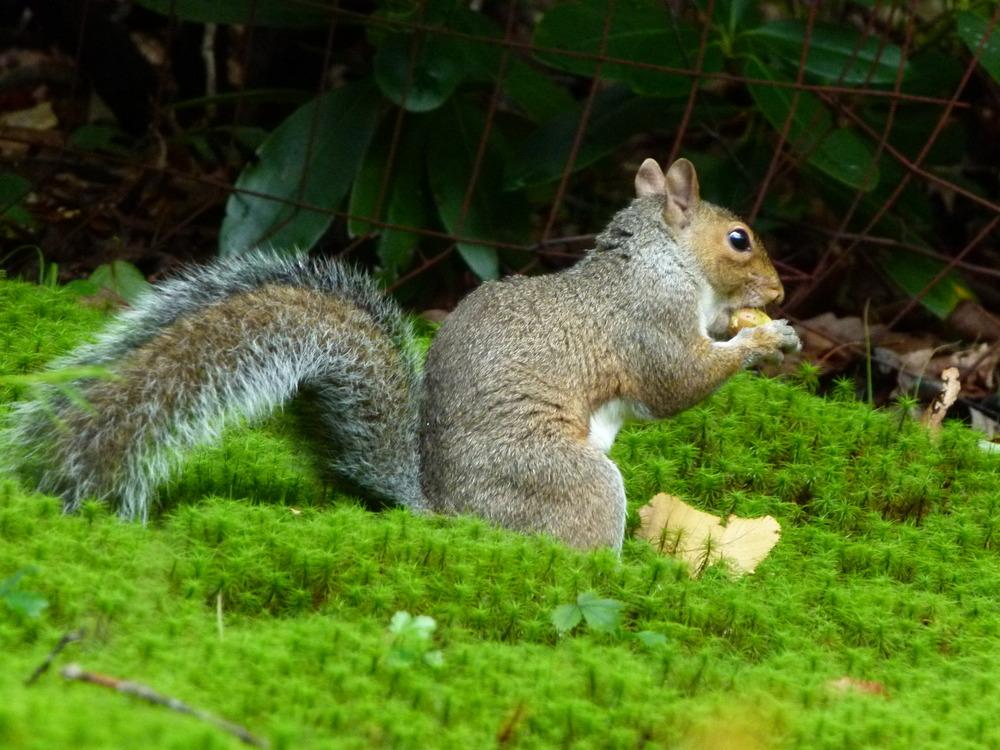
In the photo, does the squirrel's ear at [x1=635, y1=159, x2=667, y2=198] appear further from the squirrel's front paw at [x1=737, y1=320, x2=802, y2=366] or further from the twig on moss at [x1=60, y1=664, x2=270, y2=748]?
the twig on moss at [x1=60, y1=664, x2=270, y2=748]

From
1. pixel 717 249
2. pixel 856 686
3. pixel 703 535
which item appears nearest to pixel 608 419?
pixel 703 535

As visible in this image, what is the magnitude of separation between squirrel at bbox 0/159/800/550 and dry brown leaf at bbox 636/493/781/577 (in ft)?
0.52

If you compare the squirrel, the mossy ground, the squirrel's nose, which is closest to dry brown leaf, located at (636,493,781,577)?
the mossy ground

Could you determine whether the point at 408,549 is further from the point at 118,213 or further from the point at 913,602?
the point at 118,213

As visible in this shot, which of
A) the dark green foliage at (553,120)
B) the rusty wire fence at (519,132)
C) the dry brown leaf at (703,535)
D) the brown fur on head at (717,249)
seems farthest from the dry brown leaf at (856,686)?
the dark green foliage at (553,120)

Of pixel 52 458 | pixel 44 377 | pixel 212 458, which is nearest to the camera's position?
pixel 44 377

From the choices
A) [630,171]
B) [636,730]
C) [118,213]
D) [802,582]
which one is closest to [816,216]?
[630,171]

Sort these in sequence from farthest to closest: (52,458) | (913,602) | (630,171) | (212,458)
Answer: (630,171)
(212,458)
(913,602)
(52,458)

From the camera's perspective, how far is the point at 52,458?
2.55 metres

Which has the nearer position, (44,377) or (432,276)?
(44,377)

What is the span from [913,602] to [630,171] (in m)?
3.73

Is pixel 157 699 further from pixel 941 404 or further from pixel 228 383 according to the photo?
pixel 941 404

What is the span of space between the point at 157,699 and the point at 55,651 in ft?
0.83

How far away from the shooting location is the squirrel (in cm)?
258
